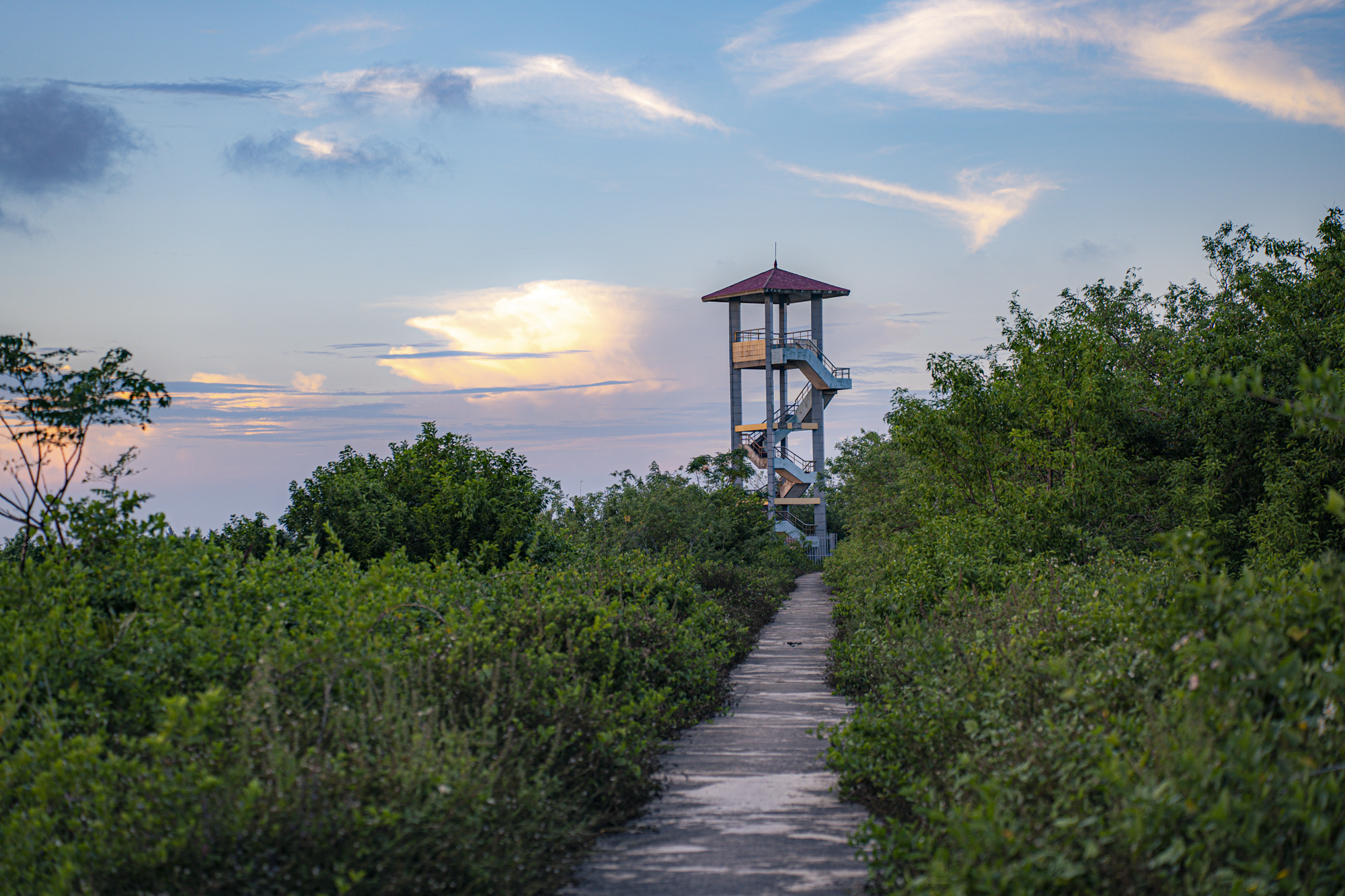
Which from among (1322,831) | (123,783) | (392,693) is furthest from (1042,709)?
(123,783)

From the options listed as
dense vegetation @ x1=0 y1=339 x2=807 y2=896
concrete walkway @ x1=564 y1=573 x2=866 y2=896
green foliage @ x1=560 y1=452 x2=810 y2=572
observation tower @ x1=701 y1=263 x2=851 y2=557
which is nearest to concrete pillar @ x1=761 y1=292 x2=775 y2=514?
observation tower @ x1=701 y1=263 x2=851 y2=557

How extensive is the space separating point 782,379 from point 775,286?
379cm

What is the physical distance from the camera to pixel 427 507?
16203 millimetres

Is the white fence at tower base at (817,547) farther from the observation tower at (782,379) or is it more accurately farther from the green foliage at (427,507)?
the green foliage at (427,507)

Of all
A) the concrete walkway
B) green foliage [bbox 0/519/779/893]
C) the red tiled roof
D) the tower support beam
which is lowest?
the concrete walkway

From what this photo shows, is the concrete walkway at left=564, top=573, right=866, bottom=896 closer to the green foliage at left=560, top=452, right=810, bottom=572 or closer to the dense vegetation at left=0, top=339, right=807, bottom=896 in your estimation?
the dense vegetation at left=0, top=339, right=807, bottom=896

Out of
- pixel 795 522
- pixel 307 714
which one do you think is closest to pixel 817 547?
pixel 795 522

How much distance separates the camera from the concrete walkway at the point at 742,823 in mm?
4508

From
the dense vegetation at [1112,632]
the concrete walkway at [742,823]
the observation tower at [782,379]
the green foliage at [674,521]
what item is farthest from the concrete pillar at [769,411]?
the concrete walkway at [742,823]

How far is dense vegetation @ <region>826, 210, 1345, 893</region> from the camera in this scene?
3.27m

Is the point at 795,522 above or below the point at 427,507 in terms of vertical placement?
below

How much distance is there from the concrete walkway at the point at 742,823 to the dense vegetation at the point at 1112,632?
26cm

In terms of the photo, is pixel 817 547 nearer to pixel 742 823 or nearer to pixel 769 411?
pixel 769 411

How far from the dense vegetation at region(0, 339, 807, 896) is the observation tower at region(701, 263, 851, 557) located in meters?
29.2
